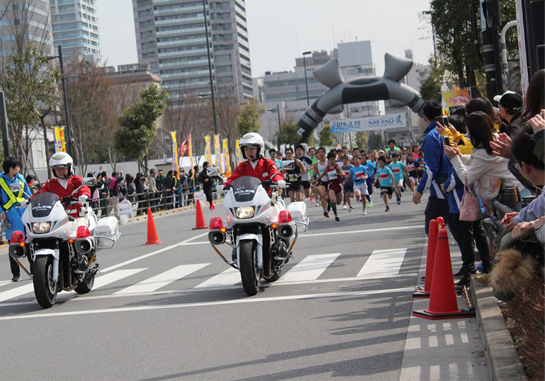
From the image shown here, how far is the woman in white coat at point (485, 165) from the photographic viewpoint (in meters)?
8.28

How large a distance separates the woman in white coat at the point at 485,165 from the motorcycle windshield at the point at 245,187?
2743mm

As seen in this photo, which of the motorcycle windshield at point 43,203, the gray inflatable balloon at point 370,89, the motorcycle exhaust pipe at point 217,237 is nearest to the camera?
the motorcycle windshield at point 43,203

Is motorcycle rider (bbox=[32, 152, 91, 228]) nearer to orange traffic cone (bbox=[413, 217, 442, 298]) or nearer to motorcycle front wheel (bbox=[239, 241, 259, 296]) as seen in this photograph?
motorcycle front wheel (bbox=[239, 241, 259, 296])

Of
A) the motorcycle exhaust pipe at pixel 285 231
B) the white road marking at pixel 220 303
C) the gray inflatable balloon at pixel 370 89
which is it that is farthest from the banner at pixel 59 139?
the white road marking at pixel 220 303

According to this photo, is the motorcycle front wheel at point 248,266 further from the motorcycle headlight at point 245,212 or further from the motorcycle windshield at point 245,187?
the motorcycle windshield at point 245,187

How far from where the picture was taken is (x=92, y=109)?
54.8 metres

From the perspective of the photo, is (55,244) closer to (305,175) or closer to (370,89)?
(305,175)

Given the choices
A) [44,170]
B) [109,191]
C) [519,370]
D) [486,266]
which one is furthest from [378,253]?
[44,170]

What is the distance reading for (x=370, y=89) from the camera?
134 ft

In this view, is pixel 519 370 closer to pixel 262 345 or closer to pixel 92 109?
pixel 262 345

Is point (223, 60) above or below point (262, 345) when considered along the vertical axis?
above

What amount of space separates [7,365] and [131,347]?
1.02 metres

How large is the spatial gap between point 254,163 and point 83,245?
238cm

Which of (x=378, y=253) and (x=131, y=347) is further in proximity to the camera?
(x=378, y=253)
